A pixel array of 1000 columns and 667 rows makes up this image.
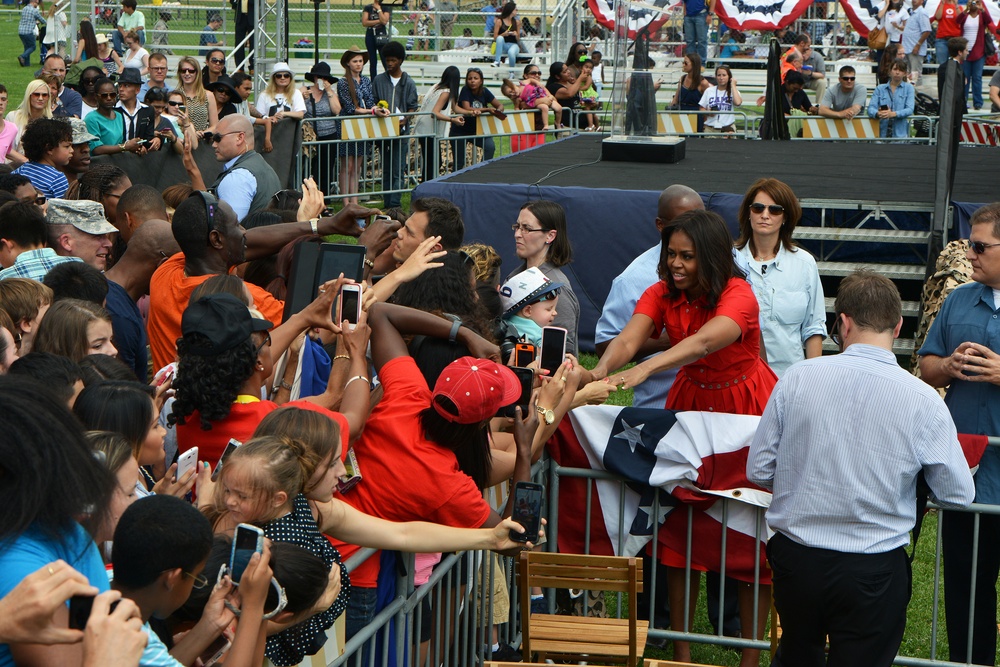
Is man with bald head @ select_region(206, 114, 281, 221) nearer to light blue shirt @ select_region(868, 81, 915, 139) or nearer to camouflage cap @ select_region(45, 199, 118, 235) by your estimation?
camouflage cap @ select_region(45, 199, 118, 235)

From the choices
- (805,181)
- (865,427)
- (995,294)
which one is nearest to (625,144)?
(805,181)

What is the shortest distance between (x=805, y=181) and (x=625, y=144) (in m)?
2.28

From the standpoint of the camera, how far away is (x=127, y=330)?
207 inches

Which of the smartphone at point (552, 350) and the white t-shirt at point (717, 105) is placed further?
the white t-shirt at point (717, 105)

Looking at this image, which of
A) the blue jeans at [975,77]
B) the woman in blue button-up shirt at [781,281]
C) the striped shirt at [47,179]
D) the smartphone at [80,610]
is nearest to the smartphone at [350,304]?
the smartphone at [80,610]

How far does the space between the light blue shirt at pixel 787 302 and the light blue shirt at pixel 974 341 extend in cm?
96

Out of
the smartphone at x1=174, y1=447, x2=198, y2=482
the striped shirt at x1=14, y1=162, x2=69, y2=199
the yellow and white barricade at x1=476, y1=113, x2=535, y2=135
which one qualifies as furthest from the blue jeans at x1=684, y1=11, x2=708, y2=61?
the smartphone at x1=174, y1=447, x2=198, y2=482

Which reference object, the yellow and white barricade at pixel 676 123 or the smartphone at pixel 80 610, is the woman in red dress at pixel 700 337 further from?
the yellow and white barricade at pixel 676 123

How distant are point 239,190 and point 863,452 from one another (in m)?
5.91

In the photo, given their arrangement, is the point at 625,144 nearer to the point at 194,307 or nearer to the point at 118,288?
the point at 118,288

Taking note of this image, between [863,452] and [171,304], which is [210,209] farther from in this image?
[863,452]

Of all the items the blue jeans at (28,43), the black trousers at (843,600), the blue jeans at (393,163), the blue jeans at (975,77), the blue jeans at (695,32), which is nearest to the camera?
the black trousers at (843,600)

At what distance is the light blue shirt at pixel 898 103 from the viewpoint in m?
19.5

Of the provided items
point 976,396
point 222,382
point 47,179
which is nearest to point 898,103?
point 47,179
